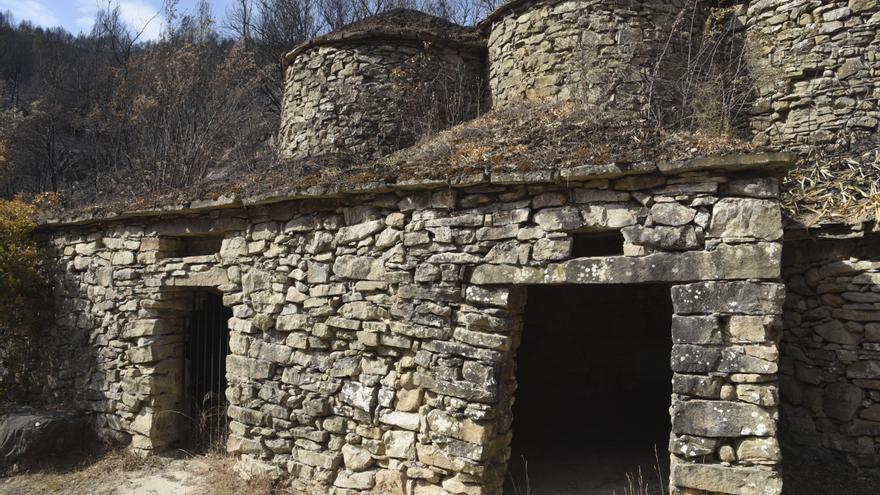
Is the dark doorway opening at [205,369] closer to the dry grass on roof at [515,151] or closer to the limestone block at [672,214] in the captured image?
the dry grass on roof at [515,151]

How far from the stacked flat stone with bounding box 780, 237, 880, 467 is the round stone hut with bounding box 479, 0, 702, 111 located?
296 centimetres

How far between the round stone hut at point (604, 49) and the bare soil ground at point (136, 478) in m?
5.59

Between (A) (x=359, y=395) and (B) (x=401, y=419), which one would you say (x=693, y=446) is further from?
(A) (x=359, y=395)

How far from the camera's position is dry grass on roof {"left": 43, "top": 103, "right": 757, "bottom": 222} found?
4227 millimetres

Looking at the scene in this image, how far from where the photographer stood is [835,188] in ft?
17.6

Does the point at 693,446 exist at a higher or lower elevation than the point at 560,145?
lower

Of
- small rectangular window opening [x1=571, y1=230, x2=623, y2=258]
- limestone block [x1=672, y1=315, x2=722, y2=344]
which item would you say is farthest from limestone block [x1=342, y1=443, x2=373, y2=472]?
small rectangular window opening [x1=571, y1=230, x2=623, y2=258]

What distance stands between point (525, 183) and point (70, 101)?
19.2 metres

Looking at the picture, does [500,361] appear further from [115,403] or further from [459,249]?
[115,403]

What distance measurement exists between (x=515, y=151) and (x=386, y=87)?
4.29m

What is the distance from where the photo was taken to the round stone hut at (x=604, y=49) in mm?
7332

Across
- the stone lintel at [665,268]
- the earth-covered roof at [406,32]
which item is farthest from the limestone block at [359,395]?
the earth-covered roof at [406,32]

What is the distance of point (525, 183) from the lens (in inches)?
168

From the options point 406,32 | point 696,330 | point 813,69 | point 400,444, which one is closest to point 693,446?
point 696,330
